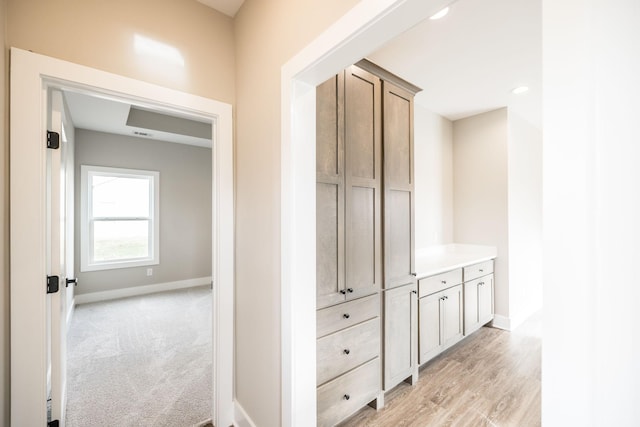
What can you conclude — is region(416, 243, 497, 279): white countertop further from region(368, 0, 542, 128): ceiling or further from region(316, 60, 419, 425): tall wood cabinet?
region(368, 0, 542, 128): ceiling

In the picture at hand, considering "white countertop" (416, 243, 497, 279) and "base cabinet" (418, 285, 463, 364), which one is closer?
"base cabinet" (418, 285, 463, 364)

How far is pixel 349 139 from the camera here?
1.90 m

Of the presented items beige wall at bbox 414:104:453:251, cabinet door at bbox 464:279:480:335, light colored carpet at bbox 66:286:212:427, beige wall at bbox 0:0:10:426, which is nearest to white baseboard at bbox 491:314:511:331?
cabinet door at bbox 464:279:480:335

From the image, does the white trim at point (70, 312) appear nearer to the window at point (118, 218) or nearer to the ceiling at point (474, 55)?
the window at point (118, 218)

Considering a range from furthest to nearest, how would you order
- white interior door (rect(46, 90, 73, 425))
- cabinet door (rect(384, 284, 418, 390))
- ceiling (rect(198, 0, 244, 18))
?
cabinet door (rect(384, 284, 418, 390)) < ceiling (rect(198, 0, 244, 18)) < white interior door (rect(46, 90, 73, 425))

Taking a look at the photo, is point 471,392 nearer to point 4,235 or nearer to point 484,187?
point 484,187

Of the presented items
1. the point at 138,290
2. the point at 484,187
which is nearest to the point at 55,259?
the point at 138,290

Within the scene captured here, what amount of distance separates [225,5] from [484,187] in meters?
3.50

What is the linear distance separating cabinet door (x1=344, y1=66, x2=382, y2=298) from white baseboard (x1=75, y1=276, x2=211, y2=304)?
4.58 meters

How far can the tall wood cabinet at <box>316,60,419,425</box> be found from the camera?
5.71ft

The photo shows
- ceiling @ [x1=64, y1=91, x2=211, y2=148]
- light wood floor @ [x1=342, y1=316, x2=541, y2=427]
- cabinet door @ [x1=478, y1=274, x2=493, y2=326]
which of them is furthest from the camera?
ceiling @ [x1=64, y1=91, x2=211, y2=148]

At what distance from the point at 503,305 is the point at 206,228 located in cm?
507

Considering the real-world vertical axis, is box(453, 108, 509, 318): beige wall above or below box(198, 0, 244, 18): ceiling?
below

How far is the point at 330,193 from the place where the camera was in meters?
1.76
